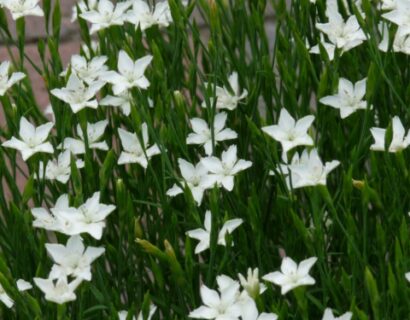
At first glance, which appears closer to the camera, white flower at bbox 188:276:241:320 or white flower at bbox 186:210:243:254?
white flower at bbox 188:276:241:320

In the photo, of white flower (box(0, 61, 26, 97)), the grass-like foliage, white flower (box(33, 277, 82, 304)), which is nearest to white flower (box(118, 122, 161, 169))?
the grass-like foliage

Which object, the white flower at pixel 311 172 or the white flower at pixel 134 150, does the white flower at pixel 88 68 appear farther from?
the white flower at pixel 311 172

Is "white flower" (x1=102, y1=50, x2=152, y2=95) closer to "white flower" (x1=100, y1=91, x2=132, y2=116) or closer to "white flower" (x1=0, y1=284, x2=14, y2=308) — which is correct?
"white flower" (x1=100, y1=91, x2=132, y2=116)

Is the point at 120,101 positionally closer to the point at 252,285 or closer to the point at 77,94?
the point at 77,94

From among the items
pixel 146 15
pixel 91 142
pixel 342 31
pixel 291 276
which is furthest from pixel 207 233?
pixel 146 15

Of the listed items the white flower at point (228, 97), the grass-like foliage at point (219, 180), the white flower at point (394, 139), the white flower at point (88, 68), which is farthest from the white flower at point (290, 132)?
the white flower at point (88, 68)

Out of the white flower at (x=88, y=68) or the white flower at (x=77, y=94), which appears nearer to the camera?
the white flower at (x=77, y=94)
